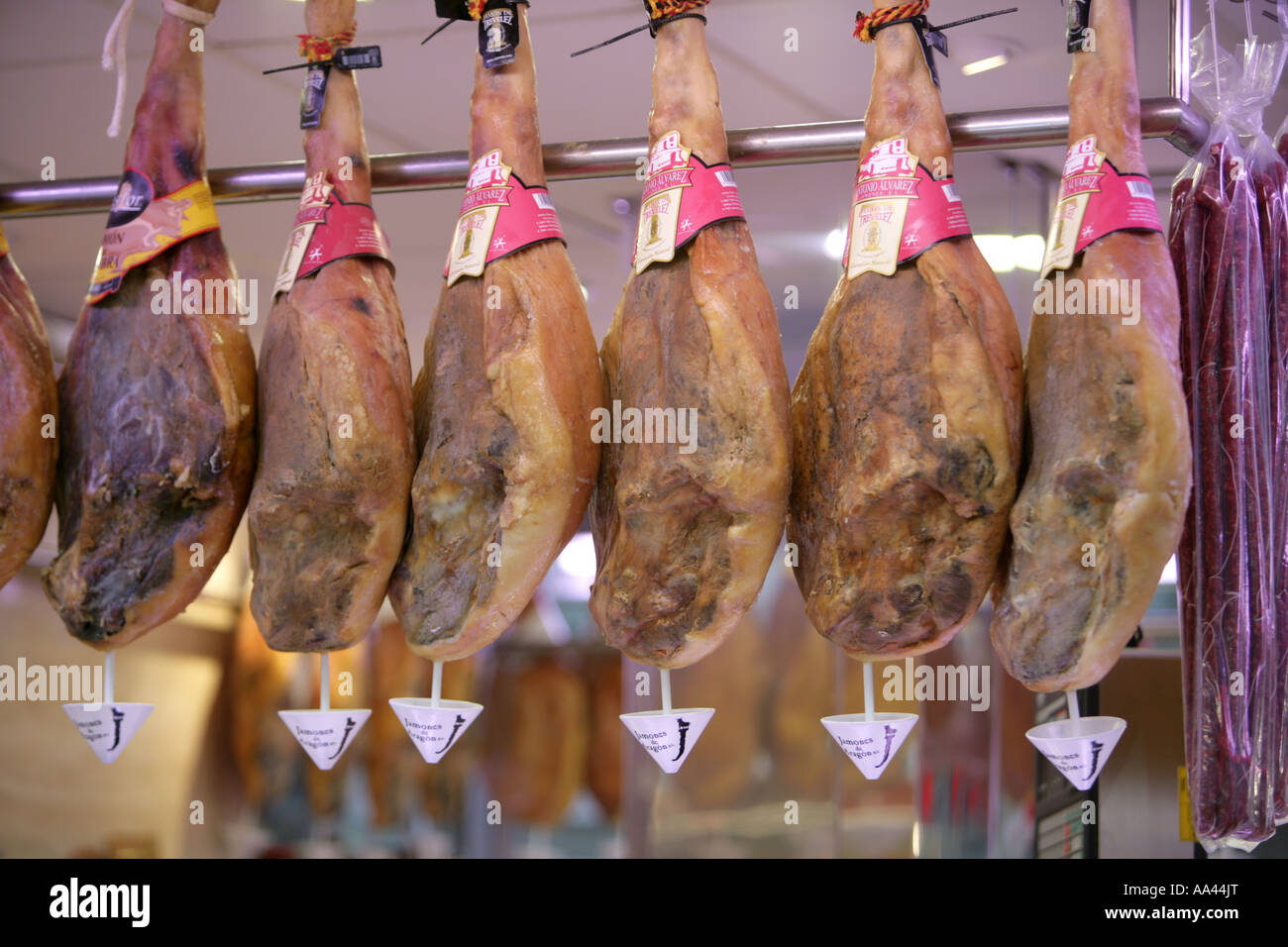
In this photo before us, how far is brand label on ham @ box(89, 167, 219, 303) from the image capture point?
168cm

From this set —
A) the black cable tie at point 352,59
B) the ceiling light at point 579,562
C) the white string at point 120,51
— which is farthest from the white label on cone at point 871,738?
the ceiling light at point 579,562

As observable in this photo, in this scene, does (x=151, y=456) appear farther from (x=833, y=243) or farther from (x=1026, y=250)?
(x=1026, y=250)

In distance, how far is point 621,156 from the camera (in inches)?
65.9

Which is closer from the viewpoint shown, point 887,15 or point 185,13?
point 887,15

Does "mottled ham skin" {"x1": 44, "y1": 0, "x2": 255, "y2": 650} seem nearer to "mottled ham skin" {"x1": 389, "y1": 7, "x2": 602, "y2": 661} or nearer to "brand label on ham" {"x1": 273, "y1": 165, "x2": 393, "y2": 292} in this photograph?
"brand label on ham" {"x1": 273, "y1": 165, "x2": 393, "y2": 292}

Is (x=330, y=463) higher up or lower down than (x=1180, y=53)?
lower down

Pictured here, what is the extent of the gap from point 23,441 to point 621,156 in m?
0.98

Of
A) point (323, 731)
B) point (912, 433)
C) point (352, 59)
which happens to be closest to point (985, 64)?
point (352, 59)

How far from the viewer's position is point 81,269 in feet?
15.4

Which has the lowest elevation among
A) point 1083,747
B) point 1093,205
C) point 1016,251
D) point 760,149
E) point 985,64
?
point 1083,747

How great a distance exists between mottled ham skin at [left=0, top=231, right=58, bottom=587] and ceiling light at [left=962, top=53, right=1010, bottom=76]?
261 centimetres

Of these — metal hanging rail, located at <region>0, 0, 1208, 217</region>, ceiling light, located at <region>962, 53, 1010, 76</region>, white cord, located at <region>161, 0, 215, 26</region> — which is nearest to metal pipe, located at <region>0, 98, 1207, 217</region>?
metal hanging rail, located at <region>0, 0, 1208, 217</region>

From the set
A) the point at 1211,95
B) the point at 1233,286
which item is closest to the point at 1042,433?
the point at 1233,286

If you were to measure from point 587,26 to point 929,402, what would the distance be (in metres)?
2.17
